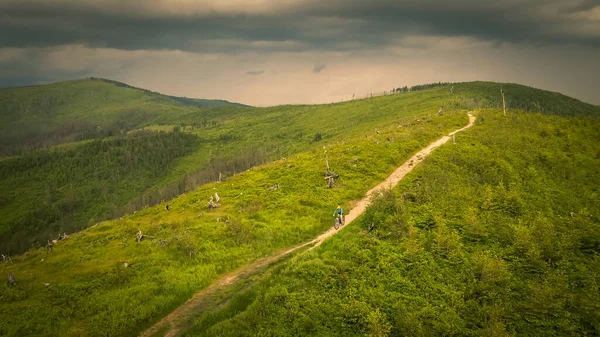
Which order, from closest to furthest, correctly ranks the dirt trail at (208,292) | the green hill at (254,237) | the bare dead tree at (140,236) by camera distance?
the dirt trail at (208,292) → the green hill at (254,237) → the bare dead tree at (140,236)

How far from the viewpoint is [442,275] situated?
77.9 ft

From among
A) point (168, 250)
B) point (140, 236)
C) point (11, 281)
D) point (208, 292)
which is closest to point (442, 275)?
point (208, 292)

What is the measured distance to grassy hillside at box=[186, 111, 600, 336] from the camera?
19.4 metres

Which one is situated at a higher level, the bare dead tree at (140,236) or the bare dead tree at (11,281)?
the bare dead tree at (140,236)

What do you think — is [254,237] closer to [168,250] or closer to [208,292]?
[168,250]

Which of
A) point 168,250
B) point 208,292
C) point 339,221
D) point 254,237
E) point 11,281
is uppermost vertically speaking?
point 339,221

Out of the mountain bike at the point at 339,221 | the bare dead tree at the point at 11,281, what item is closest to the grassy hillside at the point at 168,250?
the bare dead tree at the point at 11,281

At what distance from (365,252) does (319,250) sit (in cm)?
377

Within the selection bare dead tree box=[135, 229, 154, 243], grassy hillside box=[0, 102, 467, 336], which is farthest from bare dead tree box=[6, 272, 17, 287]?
bare dead tree box=[135, 229, 154, 243]

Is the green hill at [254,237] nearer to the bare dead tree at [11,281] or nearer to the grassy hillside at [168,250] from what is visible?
the grassy hillside at [168,250]

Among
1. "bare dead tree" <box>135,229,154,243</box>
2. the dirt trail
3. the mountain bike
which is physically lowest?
the dirt trail

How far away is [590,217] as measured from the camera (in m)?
34.7

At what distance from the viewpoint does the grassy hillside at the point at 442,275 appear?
63.8 feet

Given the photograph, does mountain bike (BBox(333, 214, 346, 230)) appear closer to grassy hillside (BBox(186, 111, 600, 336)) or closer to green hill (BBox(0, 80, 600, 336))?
grassy hillside (BBox(186, 111, 600, 336))
